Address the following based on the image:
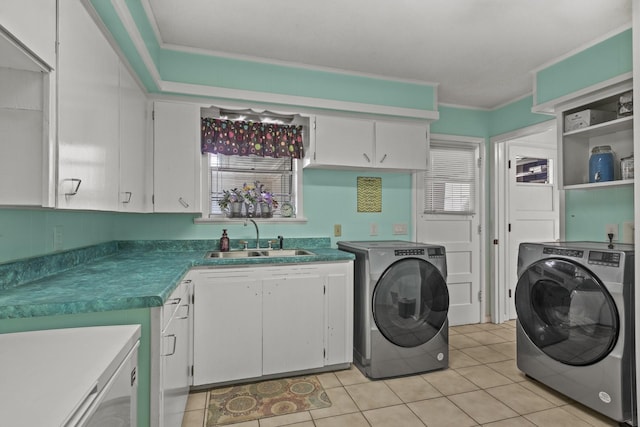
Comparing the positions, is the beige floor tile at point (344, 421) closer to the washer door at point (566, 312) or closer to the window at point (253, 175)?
the washer door at point (566, 312)

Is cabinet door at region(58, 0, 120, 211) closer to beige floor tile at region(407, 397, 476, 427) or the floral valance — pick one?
the floral valance

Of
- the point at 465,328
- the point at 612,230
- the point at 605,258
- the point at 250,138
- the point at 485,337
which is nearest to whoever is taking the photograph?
the point at 605,258

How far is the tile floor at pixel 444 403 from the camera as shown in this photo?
6.62 feet

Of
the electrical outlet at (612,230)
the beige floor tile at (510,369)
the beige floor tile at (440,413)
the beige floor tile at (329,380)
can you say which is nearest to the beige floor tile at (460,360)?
the beige floor tile at (510,369)

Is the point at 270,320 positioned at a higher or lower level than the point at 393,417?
higher

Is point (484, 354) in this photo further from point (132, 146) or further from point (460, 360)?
point (132, 146)

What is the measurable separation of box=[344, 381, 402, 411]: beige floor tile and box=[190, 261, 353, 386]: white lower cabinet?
0.84 feet

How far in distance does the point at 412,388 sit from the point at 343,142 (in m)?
1.98

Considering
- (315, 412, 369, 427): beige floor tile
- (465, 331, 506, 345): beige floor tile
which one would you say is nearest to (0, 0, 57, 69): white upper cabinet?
(315, 412, 369, 427): beige floor tile

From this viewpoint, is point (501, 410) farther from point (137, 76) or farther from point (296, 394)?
point (137, 76)

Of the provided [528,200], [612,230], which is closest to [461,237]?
[528,200]

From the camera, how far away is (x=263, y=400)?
224 cm

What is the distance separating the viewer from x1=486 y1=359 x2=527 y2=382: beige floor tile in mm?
2567

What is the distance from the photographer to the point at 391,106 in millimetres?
3098
